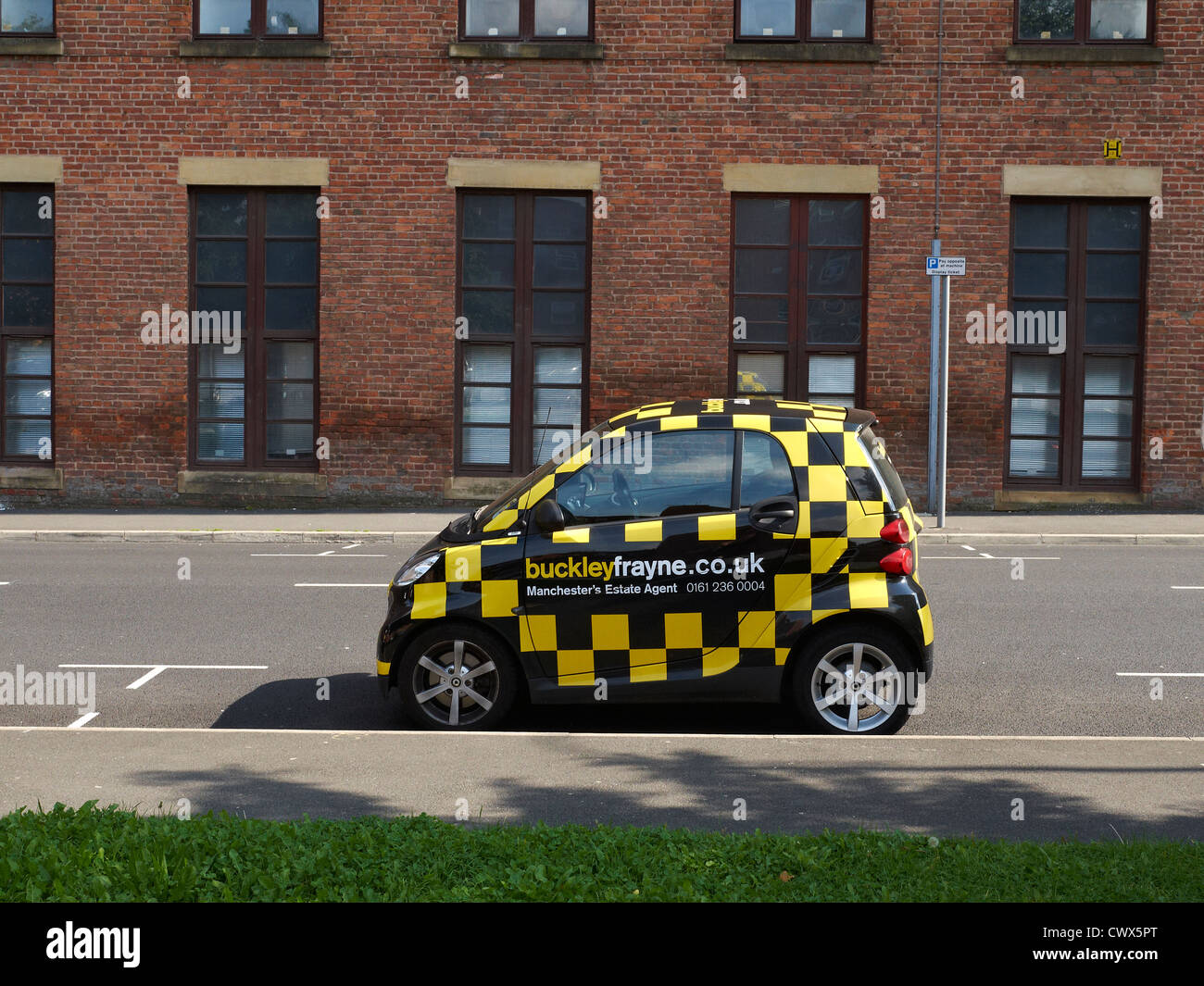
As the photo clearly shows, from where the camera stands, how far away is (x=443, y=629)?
7.40 metres

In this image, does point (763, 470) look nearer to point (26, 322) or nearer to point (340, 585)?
point (340, 585)

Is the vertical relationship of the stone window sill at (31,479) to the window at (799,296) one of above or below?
below

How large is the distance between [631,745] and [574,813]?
3.72 feet

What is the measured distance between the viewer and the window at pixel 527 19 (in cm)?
1945

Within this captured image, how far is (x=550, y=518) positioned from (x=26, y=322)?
15254mm

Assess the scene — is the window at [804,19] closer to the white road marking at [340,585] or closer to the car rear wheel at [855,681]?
the white road marking at [340,585]

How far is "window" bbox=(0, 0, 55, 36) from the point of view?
65.0 ft

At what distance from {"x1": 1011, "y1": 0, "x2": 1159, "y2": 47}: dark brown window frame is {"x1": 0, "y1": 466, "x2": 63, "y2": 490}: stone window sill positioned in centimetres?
1437

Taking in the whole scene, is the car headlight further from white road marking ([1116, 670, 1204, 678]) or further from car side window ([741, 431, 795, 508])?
white road marking ([1116, 670, 1204, 678])

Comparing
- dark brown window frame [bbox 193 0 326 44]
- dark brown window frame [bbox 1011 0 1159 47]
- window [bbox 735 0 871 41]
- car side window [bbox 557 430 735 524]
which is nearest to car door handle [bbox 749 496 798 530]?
car side window [bbox 557 430 735 524]

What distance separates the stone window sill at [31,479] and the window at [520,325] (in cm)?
560

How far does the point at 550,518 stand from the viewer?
23.9 ft

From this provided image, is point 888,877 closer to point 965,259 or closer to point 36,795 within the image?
point 36,795

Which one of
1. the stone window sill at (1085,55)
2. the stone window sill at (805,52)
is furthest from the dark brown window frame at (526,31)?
the stone window sill at (1085,55)
